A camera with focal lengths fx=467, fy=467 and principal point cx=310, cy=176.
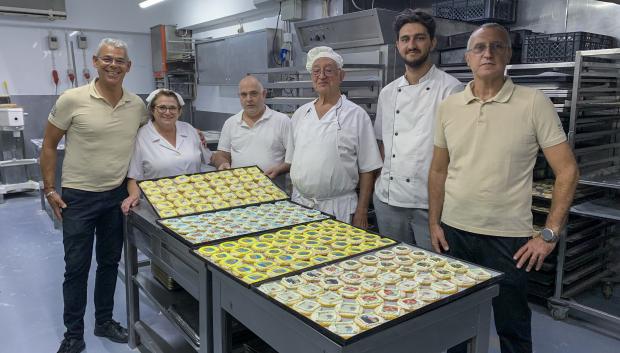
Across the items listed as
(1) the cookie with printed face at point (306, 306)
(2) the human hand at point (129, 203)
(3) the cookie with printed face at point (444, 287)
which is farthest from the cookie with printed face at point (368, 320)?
(2) the human hand at point (129, 203)

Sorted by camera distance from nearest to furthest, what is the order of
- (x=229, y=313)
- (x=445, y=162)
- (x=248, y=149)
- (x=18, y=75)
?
(x=229, y=313)
(x=445, y=162)
(x=248, y=149)
(x=18, y=75)

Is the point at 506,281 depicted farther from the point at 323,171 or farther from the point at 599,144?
the point at 599,144

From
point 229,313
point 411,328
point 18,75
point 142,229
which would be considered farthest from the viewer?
point 18,75

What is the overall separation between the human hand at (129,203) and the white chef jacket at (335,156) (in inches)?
31.9

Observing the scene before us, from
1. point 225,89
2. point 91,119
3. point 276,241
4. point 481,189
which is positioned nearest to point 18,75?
point 225,89

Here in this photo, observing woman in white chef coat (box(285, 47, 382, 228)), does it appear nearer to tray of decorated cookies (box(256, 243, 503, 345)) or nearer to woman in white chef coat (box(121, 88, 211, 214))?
woman in white chef coat (box(121, 88, 211, 214))

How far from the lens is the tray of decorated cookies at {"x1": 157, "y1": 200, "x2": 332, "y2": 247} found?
71.8 inches

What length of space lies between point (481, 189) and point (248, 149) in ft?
4.83

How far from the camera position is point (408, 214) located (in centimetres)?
224

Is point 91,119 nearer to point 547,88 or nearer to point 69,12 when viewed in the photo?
point 547,88

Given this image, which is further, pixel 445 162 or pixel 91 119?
pixel 91 119

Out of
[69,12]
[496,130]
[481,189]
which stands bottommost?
[481,189]

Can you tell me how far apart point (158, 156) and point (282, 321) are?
1.52 meters

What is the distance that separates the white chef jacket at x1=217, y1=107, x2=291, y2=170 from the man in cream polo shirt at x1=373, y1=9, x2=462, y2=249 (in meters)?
0.75
